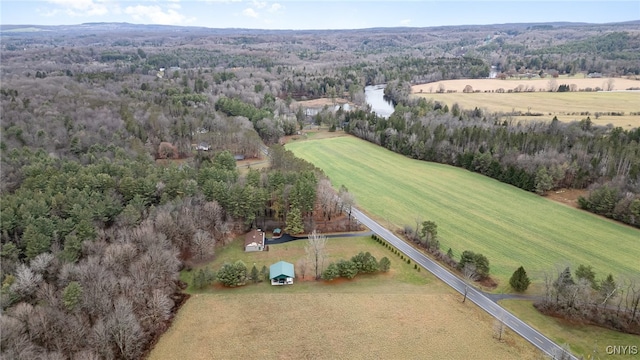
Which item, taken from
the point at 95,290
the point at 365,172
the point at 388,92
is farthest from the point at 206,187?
the point at 388,92

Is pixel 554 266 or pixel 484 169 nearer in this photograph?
pixel 554 266

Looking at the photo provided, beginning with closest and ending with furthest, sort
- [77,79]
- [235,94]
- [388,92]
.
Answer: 1. [77,79]
2. [235,94]
3. [388,92]

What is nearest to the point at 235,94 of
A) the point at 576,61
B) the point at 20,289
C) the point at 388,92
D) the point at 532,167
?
the point at 388,92

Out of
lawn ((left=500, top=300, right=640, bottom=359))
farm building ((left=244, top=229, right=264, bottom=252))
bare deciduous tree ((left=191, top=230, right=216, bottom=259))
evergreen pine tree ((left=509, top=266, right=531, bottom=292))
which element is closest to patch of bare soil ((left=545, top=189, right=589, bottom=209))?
evergreen pine tree ((left=509, top=266, right=531, bottom=292))

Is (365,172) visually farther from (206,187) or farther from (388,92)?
(388,92)

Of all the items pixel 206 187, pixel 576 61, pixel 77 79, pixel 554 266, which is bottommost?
pixel 554 266

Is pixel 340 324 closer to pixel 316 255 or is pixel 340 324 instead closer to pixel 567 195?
pixel 316 255

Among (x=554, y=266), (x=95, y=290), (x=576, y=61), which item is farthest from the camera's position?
(x=576, y=61)

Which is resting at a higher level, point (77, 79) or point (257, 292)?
point (77, 79)
